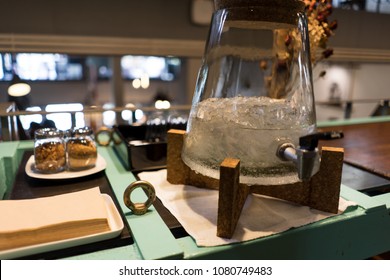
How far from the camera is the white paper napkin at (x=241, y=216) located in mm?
611

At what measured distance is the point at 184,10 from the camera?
2.93 metres

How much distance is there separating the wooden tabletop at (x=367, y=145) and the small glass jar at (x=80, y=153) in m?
0.83

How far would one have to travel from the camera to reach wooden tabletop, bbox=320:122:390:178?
1.00 meters

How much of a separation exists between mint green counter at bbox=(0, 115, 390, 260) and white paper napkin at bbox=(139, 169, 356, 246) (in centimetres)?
2

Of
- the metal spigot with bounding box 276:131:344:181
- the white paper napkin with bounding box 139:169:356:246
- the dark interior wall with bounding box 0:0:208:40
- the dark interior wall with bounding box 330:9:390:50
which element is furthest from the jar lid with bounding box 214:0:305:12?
the dark interior wall with bounding box 330:9:390:50

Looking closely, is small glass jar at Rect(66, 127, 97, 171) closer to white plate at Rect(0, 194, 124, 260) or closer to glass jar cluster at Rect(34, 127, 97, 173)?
glass jar cluster at Rect(34, 127, 97, 173)

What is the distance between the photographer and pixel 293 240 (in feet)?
2.07

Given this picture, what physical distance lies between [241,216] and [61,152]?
544 millimetres

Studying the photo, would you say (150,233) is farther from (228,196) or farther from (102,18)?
(102,18)

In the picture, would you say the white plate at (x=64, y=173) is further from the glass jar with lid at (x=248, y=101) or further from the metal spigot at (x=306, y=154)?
the metal spigot at (x=306, y=154)
